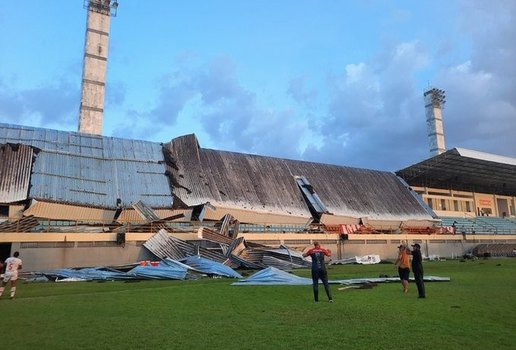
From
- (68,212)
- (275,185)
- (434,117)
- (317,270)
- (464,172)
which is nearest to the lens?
(317,270)

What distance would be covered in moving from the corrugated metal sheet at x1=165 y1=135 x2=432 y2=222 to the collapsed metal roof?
11.9 ft

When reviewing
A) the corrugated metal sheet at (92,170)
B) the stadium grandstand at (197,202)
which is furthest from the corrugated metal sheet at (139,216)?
the corrugated metal sheet at (92,170)

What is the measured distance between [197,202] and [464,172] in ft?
120

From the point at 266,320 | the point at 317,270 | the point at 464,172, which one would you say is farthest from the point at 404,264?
the point at 464,172

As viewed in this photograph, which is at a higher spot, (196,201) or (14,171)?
(14,171)

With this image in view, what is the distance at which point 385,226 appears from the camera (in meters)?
43.6

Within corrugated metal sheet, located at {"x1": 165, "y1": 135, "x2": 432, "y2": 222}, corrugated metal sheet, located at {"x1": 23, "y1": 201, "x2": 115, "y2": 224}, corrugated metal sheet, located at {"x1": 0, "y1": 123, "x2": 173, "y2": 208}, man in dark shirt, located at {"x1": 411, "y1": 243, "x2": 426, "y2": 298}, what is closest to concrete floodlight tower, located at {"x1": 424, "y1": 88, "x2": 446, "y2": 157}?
corrugated metal sheet, located at {"x1": 165, "y1": 135, "x2": 432, "y2": 222}

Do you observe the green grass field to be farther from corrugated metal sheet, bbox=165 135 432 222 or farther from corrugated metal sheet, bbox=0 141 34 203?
corrugated metal sheet, bbox=165 135 432 222

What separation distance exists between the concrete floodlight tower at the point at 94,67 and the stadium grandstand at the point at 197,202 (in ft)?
34.4

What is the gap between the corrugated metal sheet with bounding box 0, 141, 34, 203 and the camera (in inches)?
1077

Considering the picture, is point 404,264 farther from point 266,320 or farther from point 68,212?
point 68,212

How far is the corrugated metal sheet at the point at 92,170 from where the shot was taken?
29.4m

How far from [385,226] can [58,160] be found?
30794 millimetres

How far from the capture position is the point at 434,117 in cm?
7306
